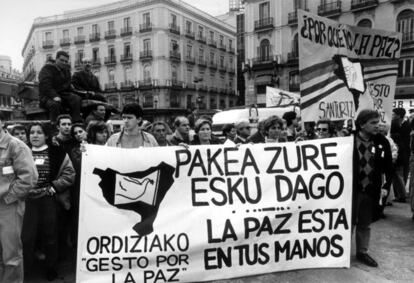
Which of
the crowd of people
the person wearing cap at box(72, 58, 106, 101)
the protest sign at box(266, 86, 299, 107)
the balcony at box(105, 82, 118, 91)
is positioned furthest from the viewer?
the balcony at box(105, 82, 118, 91)

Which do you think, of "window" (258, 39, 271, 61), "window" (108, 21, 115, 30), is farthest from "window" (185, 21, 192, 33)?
"window" (258, 39, 271, 61)

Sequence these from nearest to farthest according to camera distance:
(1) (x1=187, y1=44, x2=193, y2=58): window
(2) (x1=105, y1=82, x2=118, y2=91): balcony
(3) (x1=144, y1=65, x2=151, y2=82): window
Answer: (3) (x1=144, y1=65, x2=151, y2=82): window, (2) (x1=105, y1=82, x2=118, y2=91): balcony, (1) (x1=187, y1=44, x2=193, y2=58): window

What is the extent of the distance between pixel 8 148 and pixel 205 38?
50193mm

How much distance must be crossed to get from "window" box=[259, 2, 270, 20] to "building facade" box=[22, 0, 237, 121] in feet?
45.2

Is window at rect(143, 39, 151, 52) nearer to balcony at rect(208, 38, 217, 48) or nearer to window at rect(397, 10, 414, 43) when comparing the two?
balcony at rect(208, 38, 217, 48)

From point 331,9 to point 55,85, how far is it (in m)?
30.3

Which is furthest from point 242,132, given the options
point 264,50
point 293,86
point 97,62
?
point 97,62

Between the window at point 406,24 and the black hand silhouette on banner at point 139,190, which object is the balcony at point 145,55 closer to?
the window at point 406,24

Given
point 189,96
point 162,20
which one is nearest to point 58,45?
point 162,20

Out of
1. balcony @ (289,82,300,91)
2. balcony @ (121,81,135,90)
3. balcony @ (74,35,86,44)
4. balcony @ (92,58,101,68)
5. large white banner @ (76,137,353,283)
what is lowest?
large white banner @ (76,137,353,283)

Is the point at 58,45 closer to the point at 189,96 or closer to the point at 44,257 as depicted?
the point at 189,96

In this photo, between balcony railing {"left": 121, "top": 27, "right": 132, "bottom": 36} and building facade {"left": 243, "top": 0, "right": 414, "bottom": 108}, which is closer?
building facade {"left": 243, "top": 0, "right": 414, "bottom": 108}

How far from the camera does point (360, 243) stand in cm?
363

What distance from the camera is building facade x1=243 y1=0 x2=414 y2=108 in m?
26.3
